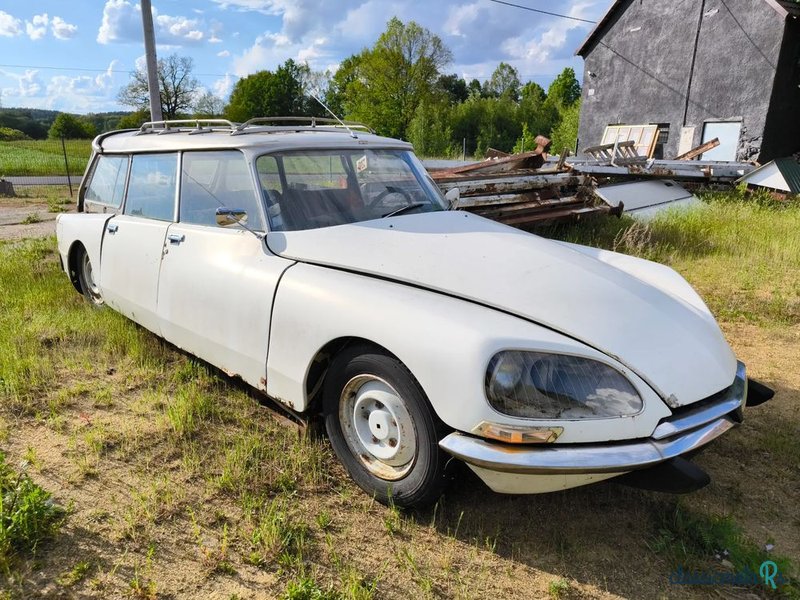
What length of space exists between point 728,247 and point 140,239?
7976 mm

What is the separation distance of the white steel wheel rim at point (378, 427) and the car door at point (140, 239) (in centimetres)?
192

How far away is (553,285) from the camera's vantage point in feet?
8.59

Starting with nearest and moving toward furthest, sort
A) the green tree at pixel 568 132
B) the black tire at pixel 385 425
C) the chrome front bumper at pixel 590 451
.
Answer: the chrome front bumper at pixel 590 451, the black tire at pixel 385 425, the green tree at pixel 568 132

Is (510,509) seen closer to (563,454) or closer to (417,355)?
(563,454)

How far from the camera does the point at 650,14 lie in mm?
21000

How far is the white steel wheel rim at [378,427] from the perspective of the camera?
2.52 m

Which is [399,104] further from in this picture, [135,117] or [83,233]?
[83,233]

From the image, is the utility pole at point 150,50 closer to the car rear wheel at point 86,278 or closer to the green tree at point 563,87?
the car rear wheel at point 86,278

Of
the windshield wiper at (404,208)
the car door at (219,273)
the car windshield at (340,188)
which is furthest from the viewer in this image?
the windshield wiper at (404,208)

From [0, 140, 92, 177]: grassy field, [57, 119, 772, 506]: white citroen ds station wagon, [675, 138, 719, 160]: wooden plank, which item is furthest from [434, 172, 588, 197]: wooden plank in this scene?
[0, 140, 92, 177]: grassy field

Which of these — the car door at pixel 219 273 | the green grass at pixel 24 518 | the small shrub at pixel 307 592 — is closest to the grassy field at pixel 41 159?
the car door at pixel 219 273

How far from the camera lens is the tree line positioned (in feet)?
149

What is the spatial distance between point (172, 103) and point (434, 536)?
55.6 meters

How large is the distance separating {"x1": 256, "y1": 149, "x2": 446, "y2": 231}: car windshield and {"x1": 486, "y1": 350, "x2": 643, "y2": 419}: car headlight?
1.62m
